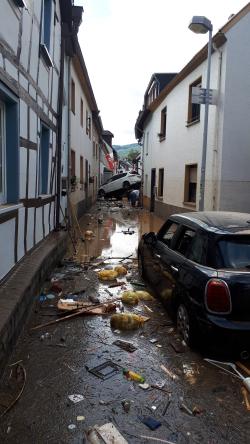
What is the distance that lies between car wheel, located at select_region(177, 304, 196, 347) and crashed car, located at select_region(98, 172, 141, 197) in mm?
27404

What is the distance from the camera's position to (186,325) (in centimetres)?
409

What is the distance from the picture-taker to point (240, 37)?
10102 millimetres

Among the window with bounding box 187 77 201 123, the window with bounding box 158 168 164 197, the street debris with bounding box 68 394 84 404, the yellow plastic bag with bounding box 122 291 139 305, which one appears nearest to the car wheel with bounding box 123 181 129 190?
the window with bounding box 158 168 164 197

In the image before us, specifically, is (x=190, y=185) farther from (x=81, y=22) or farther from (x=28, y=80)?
(x=28, y=80)

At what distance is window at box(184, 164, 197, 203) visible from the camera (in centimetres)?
1323

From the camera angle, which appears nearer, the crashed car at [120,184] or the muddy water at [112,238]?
the muddy water at [112,238]

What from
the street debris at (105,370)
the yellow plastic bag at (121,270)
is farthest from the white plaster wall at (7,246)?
the yellow plastic bag at (121,270)

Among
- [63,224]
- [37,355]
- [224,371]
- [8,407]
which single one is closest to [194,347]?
[224,371]

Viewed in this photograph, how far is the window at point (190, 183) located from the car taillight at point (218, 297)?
385 inches

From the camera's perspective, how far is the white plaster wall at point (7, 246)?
454 cm

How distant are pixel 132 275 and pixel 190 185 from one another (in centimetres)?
715

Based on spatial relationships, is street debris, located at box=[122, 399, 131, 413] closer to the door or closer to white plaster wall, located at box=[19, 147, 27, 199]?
white plaster wall, located at box=[19, 147, 27, 199]

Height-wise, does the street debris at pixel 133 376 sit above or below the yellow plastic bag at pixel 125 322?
below

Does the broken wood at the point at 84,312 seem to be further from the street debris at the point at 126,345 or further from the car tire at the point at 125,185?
the car tire at the point at 125,185
